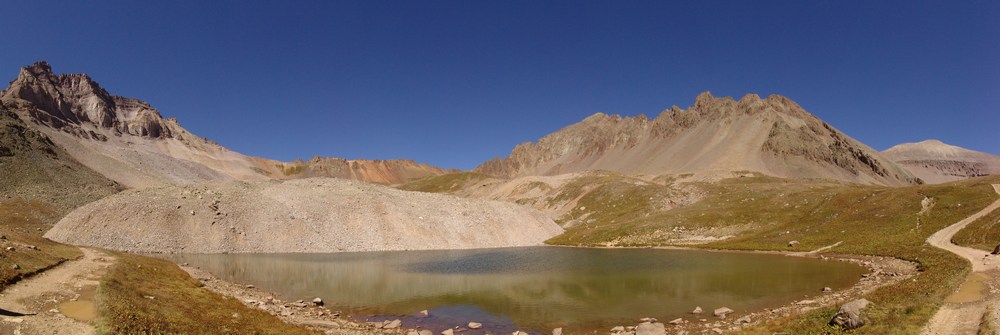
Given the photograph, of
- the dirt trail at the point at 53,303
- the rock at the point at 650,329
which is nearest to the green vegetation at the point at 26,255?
the dirt trail at the point at 53,303

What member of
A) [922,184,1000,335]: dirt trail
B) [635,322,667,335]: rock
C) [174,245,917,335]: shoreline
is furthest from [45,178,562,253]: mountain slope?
[922,184,1000,335]: dirt trail

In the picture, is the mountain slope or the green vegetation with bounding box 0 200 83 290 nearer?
the green vegetation with bounding box 0 200 83 290

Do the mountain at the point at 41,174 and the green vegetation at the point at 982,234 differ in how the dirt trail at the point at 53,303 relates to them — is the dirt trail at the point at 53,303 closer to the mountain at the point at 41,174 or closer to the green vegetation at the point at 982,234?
the green vegetation at the point at 982,234

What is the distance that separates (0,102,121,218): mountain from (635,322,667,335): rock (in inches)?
4602

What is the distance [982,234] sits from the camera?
55.5 meters

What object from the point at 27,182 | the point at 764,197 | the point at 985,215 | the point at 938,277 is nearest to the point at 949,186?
the point at 985,215

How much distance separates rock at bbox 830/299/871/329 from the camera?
23.3 m

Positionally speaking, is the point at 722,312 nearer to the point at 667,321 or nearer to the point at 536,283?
the point at 667,321

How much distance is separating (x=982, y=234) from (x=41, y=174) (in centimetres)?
19172

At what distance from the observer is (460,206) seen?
110 m

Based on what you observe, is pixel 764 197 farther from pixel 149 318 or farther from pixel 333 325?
pixel 149 318

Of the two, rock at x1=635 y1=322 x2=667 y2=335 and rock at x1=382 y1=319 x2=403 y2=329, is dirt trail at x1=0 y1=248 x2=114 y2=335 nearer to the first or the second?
rock at x1=382 y1=319 x2=403 y2=329

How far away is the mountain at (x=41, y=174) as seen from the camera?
107944mm

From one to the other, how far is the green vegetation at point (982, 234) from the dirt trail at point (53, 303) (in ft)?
241
